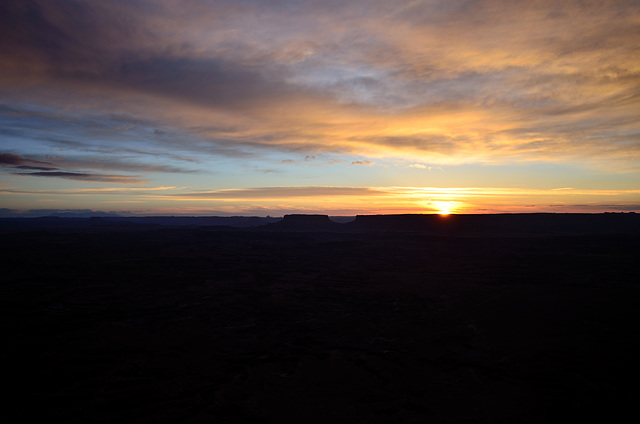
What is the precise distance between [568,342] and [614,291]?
37.3ft

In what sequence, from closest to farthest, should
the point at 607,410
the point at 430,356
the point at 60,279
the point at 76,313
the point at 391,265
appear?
the point at 607,410 < the point at 430,356 < the point at 76,313 < the point at 60,279 < the point at 391,265

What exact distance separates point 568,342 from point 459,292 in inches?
376

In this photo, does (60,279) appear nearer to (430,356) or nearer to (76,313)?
(76,313)

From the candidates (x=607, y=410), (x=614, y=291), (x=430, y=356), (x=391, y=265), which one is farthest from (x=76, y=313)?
(x=614, y=291)

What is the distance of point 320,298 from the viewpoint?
22.1m

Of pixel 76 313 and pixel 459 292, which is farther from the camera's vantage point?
pixel 459 292

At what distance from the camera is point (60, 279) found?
27094 mm

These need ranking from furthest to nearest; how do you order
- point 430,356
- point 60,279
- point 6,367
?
point 60,279 < point 430,356 < point 6,367

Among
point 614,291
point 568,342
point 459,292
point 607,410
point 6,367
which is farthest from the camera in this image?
point 459,292

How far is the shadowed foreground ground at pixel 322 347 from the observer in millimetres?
9086

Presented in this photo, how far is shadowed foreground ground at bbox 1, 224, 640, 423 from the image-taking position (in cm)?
909

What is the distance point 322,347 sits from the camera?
13594mm

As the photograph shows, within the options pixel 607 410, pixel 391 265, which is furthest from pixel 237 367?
pixel 391 265

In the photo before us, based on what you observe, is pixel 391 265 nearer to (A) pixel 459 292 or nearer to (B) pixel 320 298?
(A) pixel 459 292
